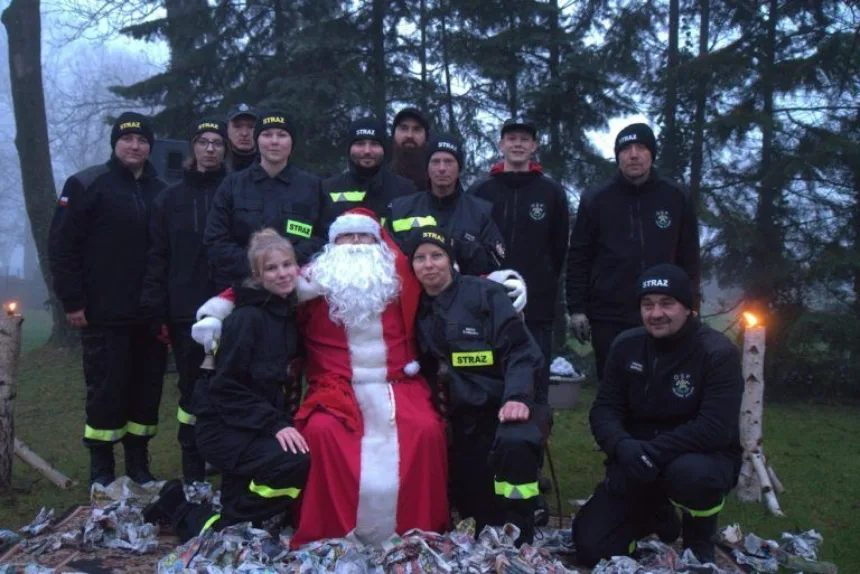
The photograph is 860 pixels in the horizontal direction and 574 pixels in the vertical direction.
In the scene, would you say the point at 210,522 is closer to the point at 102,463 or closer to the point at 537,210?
the point at 102,463

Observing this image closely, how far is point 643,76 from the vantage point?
33.8ft

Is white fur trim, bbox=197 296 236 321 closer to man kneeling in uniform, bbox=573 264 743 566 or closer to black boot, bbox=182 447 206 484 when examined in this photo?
black boot, bbox=182 447 206 484

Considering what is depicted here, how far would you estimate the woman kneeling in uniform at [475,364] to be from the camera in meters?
4.02

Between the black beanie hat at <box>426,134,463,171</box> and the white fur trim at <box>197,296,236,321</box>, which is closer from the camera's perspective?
the white fur trim at <box>197,296,236,321</box>

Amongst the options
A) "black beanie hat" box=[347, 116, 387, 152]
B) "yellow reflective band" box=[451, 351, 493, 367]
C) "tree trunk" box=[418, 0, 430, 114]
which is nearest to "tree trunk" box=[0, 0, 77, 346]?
"tree trunk" box=[418, 0, 430, 114]

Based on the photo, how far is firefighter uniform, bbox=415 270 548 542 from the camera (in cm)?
409

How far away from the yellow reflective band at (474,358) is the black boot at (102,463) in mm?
2509

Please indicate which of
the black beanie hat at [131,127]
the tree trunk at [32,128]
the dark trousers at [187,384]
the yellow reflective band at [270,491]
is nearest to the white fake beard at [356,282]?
the yellow reflective band at [270,491]

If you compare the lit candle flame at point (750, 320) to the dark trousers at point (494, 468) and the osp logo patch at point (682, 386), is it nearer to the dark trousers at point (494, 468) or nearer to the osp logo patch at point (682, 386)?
the osp logo patch at point (682, 386)

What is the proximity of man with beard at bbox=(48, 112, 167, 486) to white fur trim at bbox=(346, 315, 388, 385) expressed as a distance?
1611 millimetres

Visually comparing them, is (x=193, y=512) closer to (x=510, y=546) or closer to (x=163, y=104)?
(x=510, y=546)

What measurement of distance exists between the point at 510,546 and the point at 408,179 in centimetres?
254

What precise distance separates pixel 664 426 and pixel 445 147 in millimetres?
2038

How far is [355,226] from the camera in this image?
435 cm
